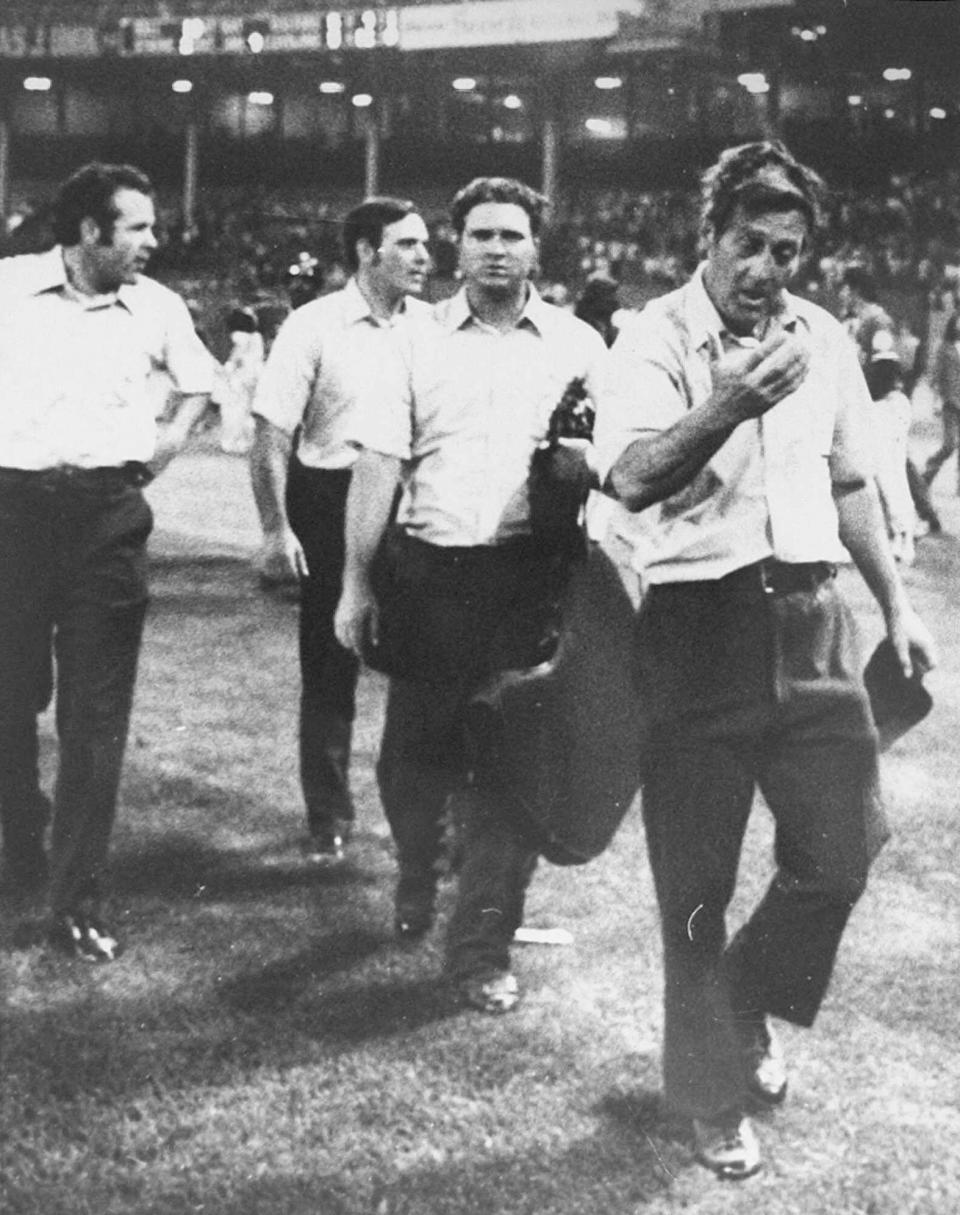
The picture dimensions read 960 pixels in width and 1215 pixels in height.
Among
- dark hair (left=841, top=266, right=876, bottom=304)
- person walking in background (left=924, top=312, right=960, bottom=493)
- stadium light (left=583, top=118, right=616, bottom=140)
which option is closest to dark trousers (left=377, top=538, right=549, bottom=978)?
stadium light (left=583, top=118, right=616, bottom=140)

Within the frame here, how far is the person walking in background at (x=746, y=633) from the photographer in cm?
204

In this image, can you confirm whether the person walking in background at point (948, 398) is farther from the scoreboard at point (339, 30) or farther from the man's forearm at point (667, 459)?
Answer: the man's forearm at point (667, 459)

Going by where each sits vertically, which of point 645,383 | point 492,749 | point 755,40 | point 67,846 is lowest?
point 67,846

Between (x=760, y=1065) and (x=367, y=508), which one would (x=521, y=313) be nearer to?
(x=367, y=508)

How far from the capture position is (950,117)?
331 centimetres

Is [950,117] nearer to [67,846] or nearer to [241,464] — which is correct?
[67,846]

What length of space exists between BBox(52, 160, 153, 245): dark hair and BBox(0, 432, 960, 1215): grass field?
1.31 metres

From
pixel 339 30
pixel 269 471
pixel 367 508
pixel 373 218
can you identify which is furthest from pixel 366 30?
pixel 367 508

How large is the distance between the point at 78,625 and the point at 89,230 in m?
0.70

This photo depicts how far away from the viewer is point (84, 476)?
2.75 metres

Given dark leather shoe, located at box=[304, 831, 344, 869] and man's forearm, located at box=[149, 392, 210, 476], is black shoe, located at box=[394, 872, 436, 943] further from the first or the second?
man's forearm, located at box=[149, 392, 210, 476]

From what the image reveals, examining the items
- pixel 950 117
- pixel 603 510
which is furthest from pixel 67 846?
pixel 950 117

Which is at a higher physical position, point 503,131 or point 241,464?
point 503,131

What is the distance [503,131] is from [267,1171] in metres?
2.48
